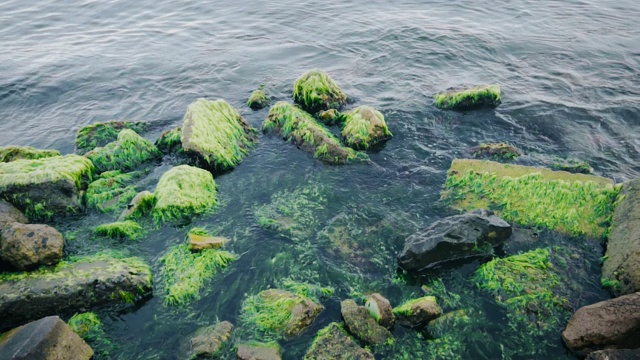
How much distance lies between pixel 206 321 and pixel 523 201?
6.32m

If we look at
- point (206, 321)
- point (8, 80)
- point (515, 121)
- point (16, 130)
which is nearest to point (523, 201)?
point (515, 121)

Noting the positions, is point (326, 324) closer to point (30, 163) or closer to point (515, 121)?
point (30, 163)

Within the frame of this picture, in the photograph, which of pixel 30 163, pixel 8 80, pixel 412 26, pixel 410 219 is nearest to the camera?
pixel 410 219

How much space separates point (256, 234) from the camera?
7977mm

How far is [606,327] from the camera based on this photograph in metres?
5.36

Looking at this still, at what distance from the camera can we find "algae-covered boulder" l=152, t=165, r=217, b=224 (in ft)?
27.3

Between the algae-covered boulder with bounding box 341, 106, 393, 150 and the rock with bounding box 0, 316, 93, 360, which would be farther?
the algae-covered boulder with bounding box 341, 106, 393, 150

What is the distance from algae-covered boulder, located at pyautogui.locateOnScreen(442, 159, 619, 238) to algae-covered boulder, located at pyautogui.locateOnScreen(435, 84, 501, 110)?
117 inches

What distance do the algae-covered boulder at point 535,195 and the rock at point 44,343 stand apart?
685cm

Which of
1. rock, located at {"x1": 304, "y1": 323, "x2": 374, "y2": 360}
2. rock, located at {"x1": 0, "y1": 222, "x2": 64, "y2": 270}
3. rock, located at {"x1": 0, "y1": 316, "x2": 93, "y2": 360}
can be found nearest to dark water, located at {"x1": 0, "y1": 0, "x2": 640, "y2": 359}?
rock, located at {"x1": 304, "y1": 323, "x2": 374, "y2": 360}

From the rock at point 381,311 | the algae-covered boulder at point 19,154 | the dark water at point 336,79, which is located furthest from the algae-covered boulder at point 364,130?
the algae-covered boulder at point 19,154

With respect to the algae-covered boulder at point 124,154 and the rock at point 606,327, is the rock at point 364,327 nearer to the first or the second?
the rock at point 606,327

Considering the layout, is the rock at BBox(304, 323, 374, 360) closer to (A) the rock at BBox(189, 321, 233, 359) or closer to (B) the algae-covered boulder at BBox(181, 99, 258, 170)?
(A) the rock at BBox(189, 321, 233, 359)

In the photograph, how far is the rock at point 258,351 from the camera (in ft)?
18.1
